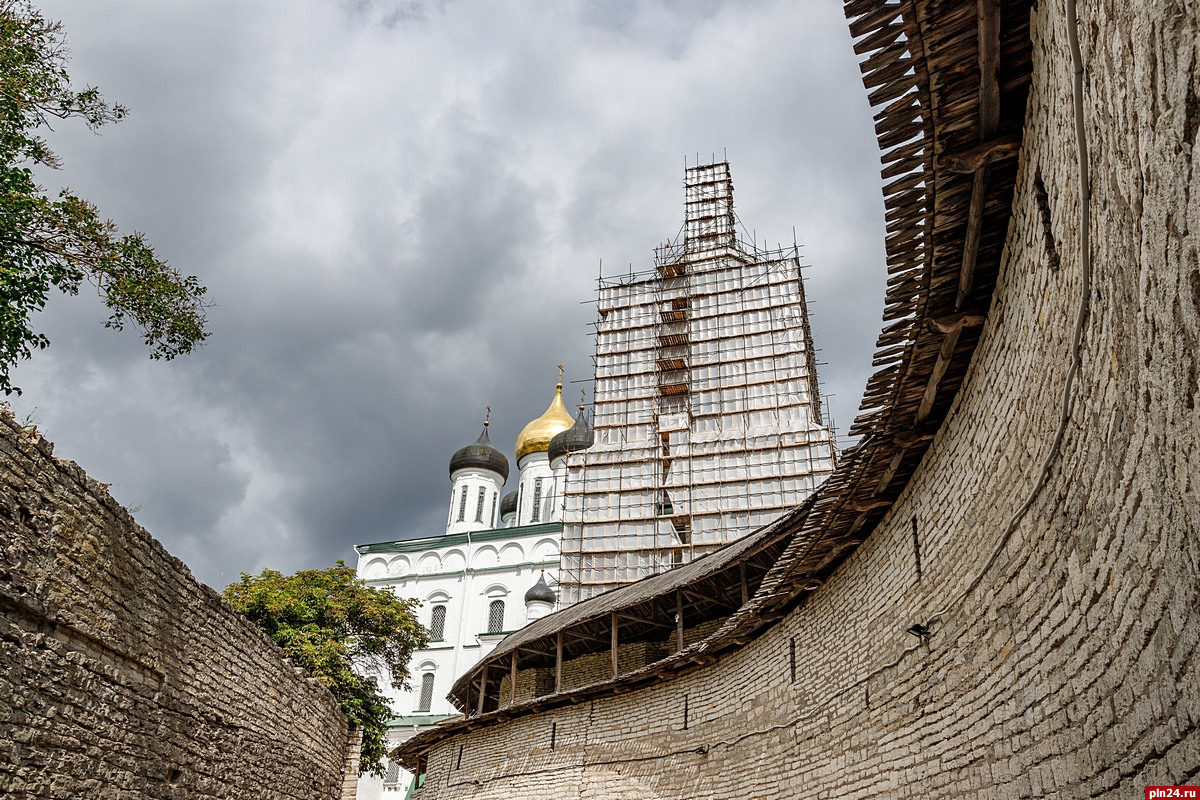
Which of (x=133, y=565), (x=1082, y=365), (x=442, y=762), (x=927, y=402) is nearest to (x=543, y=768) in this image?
(x=442, y=762)

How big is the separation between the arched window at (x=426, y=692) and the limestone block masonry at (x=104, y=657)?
100 ft

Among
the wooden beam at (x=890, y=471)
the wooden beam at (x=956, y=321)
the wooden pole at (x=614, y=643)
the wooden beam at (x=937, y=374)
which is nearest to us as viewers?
the wooden beam at (x=956, y=321)

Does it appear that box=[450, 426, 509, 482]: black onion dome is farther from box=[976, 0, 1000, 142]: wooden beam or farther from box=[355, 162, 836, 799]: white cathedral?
box=[976, 0, 1000, 142]: wooden beam

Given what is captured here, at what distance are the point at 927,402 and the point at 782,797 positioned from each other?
5.87m

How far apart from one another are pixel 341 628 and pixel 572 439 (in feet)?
79.8

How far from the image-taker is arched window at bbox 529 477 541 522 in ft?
153

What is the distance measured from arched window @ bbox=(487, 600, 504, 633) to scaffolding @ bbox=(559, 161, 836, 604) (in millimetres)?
11091

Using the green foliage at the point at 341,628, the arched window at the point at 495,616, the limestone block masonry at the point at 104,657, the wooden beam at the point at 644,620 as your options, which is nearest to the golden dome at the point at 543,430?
the arched window at the point at 495,616

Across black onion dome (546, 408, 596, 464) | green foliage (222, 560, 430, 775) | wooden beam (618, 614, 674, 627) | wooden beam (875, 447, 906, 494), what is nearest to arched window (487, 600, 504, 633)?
black onion dome (546, 408, 596, 464)

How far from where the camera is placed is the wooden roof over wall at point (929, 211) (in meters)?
4.59

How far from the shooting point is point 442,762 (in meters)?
20.6

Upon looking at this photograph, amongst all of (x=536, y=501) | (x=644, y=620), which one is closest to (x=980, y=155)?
(x=644, y=620)

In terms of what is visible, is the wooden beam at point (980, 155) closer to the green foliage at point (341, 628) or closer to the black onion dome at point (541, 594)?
the green foliage at point (341, 628)

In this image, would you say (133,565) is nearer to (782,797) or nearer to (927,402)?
(927,402)
